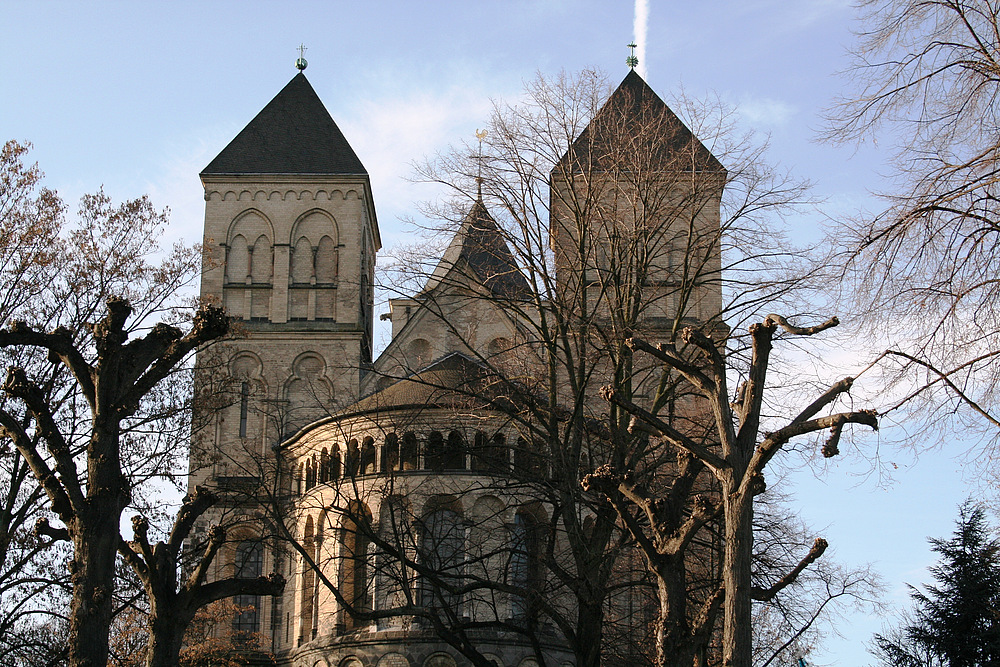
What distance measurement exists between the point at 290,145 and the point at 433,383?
2445cm

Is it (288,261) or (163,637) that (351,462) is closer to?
(163,637)

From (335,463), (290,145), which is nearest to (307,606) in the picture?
(335,463)

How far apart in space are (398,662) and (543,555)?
548 inches

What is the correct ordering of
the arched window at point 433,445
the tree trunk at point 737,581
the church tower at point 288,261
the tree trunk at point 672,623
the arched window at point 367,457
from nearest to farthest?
the tree trunk at point 737,581 < the tree trunk at point 672,623 < the arched window at point 433,445 < the arched window at point 367,457 < the church tower at point 288,261

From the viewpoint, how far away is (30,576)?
701 inches

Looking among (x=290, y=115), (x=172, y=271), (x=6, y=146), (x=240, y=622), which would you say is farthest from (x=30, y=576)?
(x=290, y=115)

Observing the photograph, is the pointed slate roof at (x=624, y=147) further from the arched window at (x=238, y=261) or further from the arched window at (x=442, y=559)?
the arched window at (x=238, y=261)

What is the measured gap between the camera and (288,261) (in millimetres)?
38281

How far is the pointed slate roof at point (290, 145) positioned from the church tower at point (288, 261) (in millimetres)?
34

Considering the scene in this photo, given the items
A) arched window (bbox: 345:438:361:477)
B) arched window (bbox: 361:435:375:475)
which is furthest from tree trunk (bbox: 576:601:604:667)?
arched window (bbox: 361:435:375:475)

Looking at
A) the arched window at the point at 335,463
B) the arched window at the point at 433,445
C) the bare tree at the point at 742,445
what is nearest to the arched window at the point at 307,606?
the arched window at the point at 335,463

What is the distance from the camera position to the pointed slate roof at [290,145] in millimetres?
39781

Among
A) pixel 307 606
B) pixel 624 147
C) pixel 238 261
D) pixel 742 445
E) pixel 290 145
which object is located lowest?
pixel 742 445

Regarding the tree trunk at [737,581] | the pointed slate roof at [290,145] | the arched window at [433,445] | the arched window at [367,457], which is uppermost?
the pointed slate roof at [290,145]
